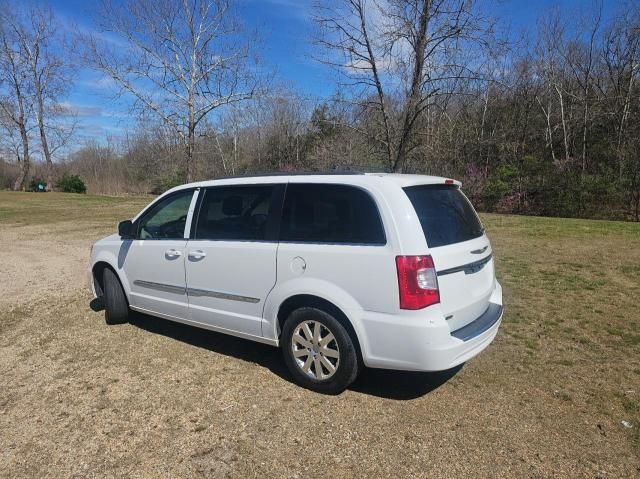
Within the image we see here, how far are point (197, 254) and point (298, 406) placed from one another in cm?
171

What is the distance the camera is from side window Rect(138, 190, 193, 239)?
4.60 meters

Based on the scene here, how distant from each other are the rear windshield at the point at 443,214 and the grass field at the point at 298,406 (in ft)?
4.05

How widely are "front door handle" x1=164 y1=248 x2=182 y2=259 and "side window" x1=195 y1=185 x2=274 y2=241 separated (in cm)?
28

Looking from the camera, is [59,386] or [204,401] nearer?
[204,401]

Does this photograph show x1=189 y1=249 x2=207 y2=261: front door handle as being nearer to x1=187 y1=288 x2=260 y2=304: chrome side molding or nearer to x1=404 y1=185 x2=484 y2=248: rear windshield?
x1=187 y1=288 x2=260 y2=304: chrome side molding

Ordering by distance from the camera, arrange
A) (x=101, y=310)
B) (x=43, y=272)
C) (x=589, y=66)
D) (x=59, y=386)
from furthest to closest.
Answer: (x=589, y=66)
(x=43, y=272)
(x=101, y=310)
(x=59, y=386)

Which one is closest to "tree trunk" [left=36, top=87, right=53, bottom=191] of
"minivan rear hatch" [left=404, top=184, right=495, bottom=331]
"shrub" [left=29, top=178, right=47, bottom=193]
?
"shrub" [left=29, top=178, right=47, bottom=193]

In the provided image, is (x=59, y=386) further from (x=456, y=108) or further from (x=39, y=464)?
(x=456, y=108)

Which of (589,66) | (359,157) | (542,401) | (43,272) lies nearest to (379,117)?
(359,157)

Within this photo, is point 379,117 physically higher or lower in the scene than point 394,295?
higher

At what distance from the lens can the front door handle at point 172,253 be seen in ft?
14.5

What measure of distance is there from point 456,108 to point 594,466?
21.2 metres

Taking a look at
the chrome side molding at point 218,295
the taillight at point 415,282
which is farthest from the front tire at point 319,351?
the taillight at point 415,282

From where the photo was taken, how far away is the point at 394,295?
3.10 m
